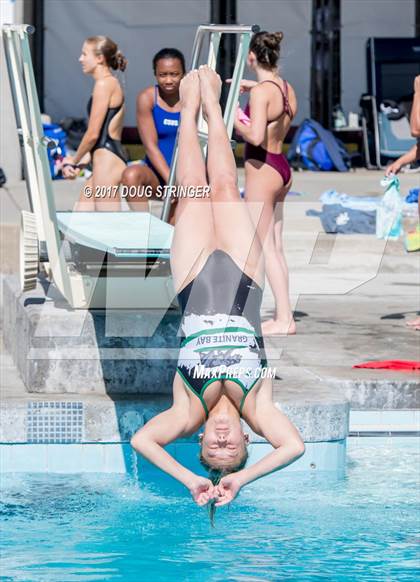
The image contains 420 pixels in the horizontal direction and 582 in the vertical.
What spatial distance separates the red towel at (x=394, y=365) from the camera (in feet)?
22.9

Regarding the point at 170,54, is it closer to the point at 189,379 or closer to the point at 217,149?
the point at 217,149

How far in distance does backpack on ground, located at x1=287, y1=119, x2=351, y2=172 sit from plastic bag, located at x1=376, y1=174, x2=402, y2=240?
6.45 meters

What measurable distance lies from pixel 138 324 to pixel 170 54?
7.71 feet

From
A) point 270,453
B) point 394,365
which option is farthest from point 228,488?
point 394,365

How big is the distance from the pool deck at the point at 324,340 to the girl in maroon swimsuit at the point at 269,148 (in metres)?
0.45

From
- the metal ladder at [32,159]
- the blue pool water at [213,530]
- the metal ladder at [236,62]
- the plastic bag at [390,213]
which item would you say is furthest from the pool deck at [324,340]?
the metal ladder at [236,62]

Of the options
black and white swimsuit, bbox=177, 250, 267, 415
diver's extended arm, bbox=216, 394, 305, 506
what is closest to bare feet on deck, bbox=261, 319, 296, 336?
black and white swimsuit, bbox=177, 250, 267, 415

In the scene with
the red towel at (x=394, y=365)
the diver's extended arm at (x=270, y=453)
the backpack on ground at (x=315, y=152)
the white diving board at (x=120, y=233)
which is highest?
the backpack on ground at (x=315, y=152)

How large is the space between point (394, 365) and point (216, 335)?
207 centimetres

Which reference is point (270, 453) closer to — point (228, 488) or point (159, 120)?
point (228, 488)

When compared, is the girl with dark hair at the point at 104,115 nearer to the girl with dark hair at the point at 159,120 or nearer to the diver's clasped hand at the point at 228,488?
the girl with dark hair at the point at 159,120

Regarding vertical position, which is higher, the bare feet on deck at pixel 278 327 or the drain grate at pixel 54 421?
the bare feet on deck at pixel 278 327

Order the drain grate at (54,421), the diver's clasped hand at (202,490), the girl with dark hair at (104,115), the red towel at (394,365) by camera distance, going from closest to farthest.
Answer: the diver's clasped hand at (202,490), the drain grate at (54,421), the red towel at (394,365), the girl with dark hair at (104,115)

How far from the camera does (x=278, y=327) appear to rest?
7.95 meters
